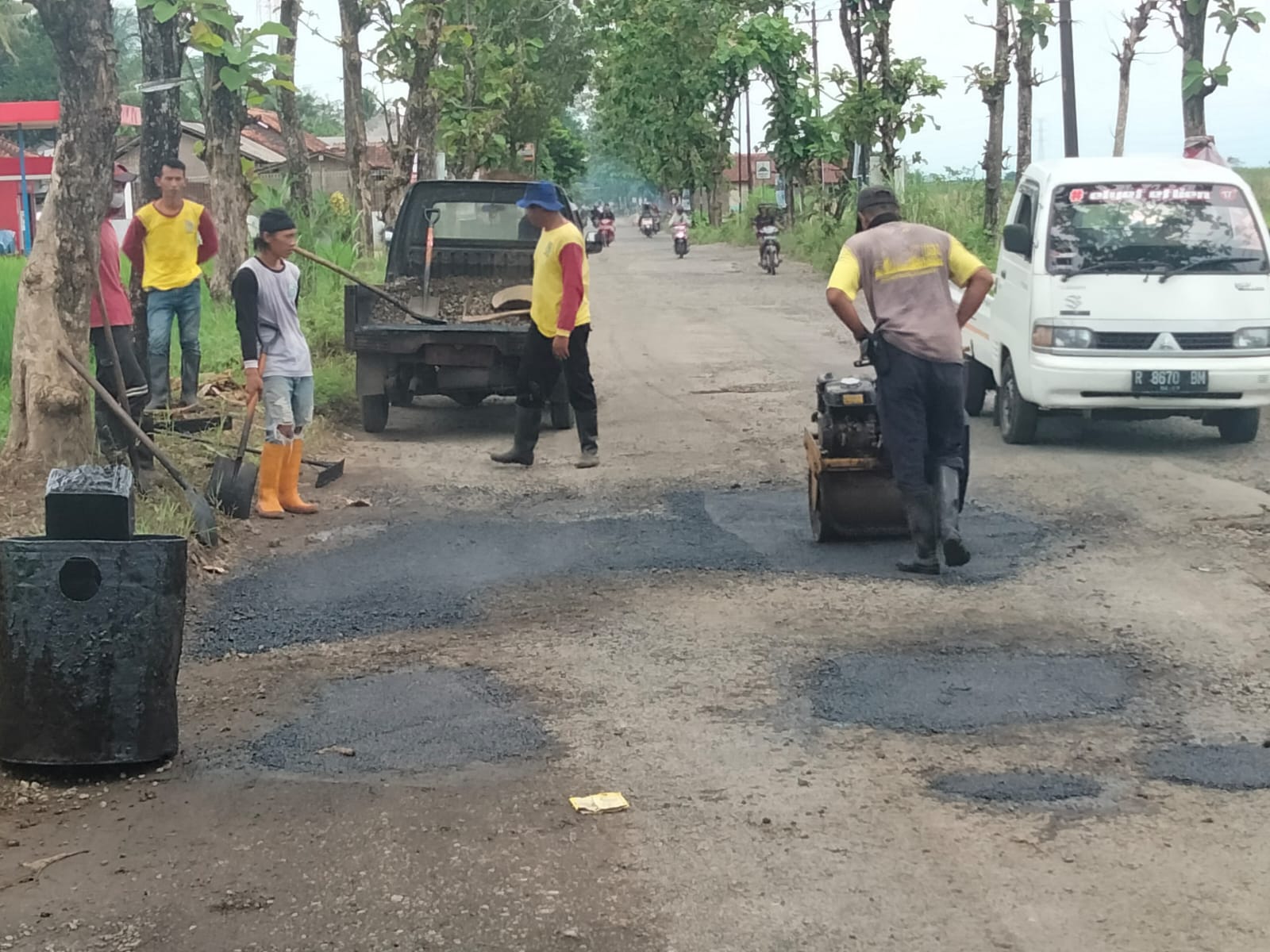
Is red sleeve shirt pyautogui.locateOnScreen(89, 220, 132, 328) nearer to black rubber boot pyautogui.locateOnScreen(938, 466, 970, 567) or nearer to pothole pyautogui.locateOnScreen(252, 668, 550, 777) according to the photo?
pothole pyautogui.locateOnScreen(252, 668, 550, 777)

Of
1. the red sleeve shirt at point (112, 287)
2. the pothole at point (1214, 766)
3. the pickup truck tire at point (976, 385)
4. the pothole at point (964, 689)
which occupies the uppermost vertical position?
the red sleeve shirt at point (112, 287)

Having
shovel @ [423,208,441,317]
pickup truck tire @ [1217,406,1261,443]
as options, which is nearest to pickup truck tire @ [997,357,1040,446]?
pickup truck tire @ [1217,406,1261,443]

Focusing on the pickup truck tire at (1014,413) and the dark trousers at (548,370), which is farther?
the pickup truck tire at (1014,413)

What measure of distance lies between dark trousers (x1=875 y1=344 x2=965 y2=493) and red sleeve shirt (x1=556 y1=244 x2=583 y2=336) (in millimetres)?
3034

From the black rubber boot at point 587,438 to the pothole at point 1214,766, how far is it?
6132mm

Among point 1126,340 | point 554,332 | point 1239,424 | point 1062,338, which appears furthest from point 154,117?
point 1239,424

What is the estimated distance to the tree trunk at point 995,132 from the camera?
27047mm

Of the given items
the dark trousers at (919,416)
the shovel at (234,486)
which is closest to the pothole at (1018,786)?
the dark trousers at (919,416)

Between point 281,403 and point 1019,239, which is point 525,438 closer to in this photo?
point 281,403

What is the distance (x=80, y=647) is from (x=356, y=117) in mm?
21941

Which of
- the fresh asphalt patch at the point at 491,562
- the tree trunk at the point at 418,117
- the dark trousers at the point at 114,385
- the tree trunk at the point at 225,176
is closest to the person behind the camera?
the fresh asphalt patch at the point at 491,562

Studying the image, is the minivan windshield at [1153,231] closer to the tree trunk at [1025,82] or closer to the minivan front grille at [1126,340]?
the minivan front grille at [1126,340]

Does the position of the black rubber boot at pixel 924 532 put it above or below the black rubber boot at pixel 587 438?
below

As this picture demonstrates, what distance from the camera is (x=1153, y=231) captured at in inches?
449
